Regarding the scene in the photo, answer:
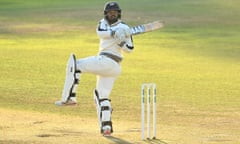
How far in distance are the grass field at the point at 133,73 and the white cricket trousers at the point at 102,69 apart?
28.2 inches

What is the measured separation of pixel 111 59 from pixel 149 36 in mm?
21819

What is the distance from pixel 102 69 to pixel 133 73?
11.1 m

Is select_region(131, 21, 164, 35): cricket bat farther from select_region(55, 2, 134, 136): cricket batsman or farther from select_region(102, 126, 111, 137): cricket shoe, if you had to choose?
select_region(102, 126, 111, 137): cricket shoe

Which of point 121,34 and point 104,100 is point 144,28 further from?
point 104,100

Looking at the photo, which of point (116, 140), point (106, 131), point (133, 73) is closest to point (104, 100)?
point (106, 131)

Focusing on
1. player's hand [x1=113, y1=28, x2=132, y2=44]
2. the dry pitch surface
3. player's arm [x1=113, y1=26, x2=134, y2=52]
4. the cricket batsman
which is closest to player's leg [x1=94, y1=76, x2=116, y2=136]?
the cricket batsman

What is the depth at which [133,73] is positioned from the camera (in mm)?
24516

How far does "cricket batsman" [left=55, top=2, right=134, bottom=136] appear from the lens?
525 inches

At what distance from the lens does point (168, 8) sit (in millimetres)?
45188

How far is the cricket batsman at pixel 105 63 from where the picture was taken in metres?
13.3

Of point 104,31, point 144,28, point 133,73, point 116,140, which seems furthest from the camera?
point 133,73

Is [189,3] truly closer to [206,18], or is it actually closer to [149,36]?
[206,18]

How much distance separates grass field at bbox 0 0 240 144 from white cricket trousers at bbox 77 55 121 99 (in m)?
0.72

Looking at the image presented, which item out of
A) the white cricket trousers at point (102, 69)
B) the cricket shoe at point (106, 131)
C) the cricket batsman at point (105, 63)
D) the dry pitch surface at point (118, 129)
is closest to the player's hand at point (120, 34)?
the cricket batsman at point (105, 63)
